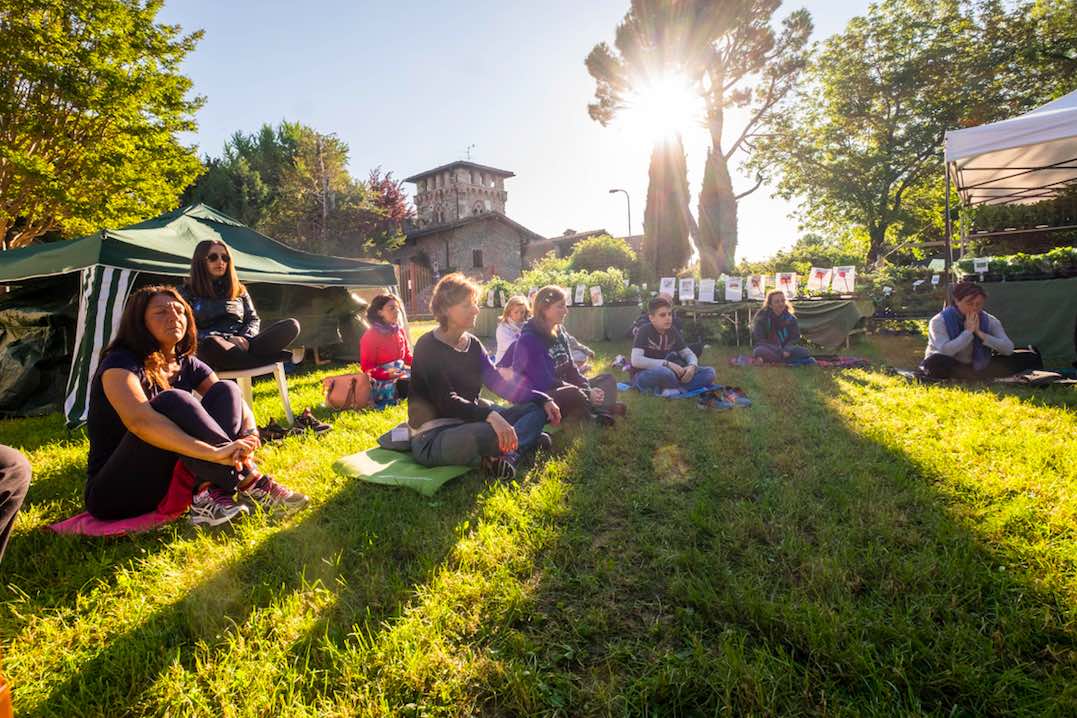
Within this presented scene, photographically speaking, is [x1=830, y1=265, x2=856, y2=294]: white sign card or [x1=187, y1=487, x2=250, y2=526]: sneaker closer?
[x1=187, y1=487, x2=250, y2=526]: sneaker

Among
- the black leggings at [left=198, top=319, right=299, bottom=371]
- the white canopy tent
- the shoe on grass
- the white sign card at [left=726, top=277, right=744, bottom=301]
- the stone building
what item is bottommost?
the shoe on grass

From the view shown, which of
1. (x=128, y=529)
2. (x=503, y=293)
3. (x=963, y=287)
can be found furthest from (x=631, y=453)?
(x=503, y=293)

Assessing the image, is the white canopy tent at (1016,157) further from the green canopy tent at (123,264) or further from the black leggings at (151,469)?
the green canopy tent at (123,264)

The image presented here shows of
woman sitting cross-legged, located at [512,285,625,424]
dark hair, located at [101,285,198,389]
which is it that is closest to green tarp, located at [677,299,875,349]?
woman sitting cross-legged, located at [512,285,625,424]

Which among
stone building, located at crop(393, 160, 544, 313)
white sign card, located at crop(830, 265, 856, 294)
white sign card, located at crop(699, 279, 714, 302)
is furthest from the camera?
stone building, located at crop(393, 160, 544, 313)

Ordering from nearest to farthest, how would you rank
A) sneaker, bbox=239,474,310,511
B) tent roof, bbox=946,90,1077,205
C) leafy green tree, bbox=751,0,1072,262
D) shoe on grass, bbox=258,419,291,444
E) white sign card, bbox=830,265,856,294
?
sneaker, bbox=239,474,310,511 → shoe on grass, bbox=258,419,291,444 → tent roof, bbox=946,90,1077,205 → white sign card, bbox=830,265,856,294 → leafy green tree, bbox=751,0,1072,262

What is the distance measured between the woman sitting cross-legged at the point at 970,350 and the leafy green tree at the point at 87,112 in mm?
15865

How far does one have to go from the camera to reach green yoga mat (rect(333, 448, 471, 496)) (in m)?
2.91

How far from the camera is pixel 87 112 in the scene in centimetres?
1127

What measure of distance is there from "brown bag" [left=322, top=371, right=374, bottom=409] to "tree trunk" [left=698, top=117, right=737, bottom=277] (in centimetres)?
1940

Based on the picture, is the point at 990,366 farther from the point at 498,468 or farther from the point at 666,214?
the point at 666,214

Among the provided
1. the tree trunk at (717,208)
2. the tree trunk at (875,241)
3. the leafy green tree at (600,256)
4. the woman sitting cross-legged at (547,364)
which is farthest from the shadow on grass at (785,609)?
the tree trunk at (875,241)

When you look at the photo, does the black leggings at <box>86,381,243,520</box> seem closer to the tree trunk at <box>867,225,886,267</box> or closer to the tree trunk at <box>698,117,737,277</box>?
the tree trunk at <box>698,117,737,277</box>

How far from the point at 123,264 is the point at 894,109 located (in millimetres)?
23890
